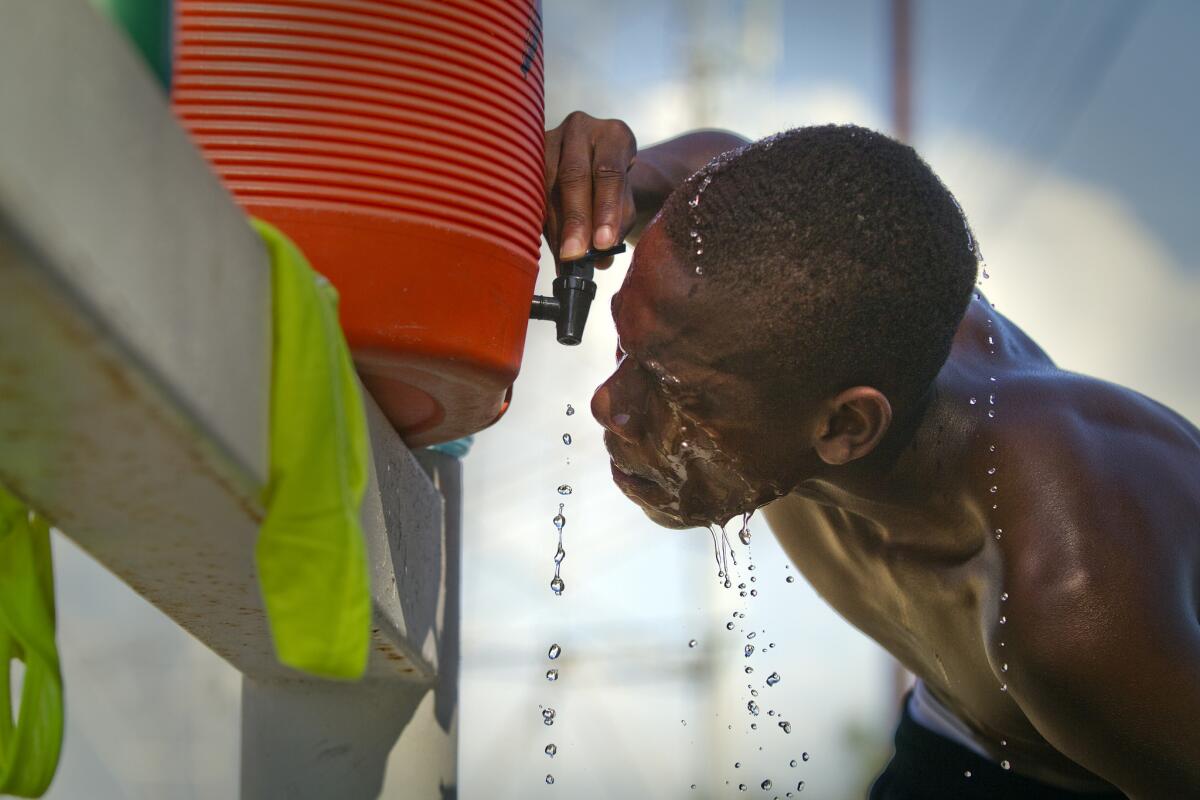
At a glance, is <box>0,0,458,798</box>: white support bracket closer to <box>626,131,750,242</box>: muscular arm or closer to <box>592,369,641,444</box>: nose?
<box>592,369,641,444</box>: nose

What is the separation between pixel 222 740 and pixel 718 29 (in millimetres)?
3807

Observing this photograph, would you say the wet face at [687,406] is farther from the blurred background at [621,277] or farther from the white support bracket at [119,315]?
the blurred background at [621,277]

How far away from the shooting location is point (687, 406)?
1482mm

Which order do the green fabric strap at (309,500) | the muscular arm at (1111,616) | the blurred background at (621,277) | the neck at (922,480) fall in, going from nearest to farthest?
the green fabric strap at (309,500) < the muscular arm at (1111,616) < the neck at (922,480) < the blurred background at (621,277)

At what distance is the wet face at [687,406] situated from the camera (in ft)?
4.71

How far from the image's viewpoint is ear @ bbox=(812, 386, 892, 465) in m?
1.49

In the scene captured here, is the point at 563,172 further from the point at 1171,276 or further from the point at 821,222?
the point at 1171,276

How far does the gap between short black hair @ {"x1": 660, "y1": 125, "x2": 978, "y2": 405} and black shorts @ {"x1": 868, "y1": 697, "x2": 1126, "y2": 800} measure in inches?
33.9

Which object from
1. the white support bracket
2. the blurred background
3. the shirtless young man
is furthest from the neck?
the blurred background

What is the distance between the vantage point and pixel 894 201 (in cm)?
142

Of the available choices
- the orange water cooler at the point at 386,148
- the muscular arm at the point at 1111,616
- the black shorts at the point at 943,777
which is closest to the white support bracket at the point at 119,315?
the orange water cooler at the point at 386,148

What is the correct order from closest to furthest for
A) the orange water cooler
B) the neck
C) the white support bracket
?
the white support bracket < the orange water cooler < the neck

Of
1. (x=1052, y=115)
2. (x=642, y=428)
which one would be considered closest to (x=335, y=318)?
(x=642, y=428)

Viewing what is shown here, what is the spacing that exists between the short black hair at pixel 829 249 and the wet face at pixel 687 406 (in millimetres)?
27
